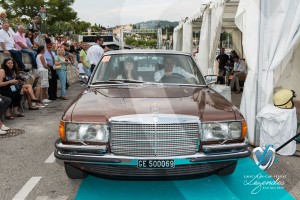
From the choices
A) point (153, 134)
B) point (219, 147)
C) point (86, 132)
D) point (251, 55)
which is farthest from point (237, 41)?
point (86, 132)

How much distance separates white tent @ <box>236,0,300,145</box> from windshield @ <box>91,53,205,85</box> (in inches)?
50.1

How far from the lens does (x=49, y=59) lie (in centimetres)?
1046

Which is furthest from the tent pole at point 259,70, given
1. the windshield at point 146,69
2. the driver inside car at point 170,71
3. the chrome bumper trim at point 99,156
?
the chrome bumper trim at point 99,156

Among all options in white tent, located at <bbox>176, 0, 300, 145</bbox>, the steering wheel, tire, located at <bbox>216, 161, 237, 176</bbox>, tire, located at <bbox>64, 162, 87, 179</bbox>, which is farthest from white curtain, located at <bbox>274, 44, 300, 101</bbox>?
tire, located at <bbox>64, 162, 87, 179</bbox>

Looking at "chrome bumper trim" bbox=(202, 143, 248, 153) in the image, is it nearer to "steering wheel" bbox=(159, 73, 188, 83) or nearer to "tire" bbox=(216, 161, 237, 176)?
"tire" bbox=(216, 161, 237, 176)

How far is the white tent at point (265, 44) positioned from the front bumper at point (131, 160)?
2.40 metres

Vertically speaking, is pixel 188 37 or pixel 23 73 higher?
pixel 188 37

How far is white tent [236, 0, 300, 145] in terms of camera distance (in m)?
5.39

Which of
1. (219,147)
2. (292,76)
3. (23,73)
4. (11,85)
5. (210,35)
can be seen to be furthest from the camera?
(292,76)

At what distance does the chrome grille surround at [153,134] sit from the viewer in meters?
3.25

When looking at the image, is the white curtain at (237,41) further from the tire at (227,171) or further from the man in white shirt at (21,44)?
the tire at (227,171)

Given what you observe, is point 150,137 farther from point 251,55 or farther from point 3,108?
point 3,108

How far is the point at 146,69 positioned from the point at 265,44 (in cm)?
221

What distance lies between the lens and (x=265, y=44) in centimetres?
554
